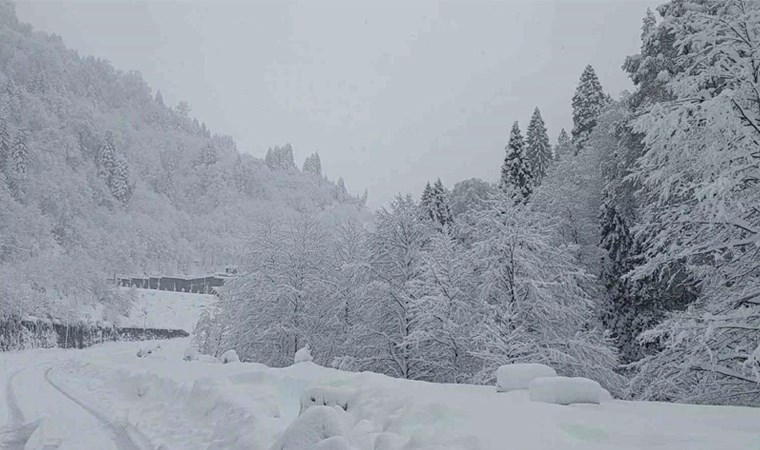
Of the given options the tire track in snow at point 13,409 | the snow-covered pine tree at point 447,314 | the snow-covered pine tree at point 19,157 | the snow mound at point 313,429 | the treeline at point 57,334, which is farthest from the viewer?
the snow-covered pine tree at point 19,157

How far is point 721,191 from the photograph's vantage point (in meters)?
9.39

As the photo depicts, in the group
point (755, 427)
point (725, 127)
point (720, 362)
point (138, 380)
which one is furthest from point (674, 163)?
point (138, 380)

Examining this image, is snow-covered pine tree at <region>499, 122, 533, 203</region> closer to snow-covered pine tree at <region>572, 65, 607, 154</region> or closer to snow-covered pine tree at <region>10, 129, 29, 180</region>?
snow-covered pine tree at <region>572, 65, 607, 154</region>

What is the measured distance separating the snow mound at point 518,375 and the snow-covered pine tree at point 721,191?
8.83 ft

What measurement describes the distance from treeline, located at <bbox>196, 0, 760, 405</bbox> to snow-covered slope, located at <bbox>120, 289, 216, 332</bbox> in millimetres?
66070

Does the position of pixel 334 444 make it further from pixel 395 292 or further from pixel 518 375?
pixel 395 292

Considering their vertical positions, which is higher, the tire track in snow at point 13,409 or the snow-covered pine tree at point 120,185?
the snow-covered pine tree at point 120,185

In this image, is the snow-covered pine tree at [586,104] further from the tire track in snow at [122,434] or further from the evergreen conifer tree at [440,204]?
the tire track in snow at [122,434]

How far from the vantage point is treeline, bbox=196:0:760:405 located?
1062cm

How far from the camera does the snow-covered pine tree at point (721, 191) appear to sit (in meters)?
10.1

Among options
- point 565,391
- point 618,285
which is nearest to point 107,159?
point 618,285

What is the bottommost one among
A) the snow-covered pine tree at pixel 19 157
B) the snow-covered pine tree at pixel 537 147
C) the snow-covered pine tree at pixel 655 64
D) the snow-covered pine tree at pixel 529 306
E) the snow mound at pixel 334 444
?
the snow mound at pixel 334 444

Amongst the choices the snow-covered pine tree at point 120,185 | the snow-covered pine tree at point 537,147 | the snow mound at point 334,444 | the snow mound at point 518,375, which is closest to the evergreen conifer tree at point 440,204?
the snow-covered pine tree at point 537,147

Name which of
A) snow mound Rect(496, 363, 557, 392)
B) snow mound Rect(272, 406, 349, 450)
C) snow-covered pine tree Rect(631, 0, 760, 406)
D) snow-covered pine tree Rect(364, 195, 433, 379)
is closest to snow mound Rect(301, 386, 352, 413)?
snow mound Rect(272, 406, 349, 450)
